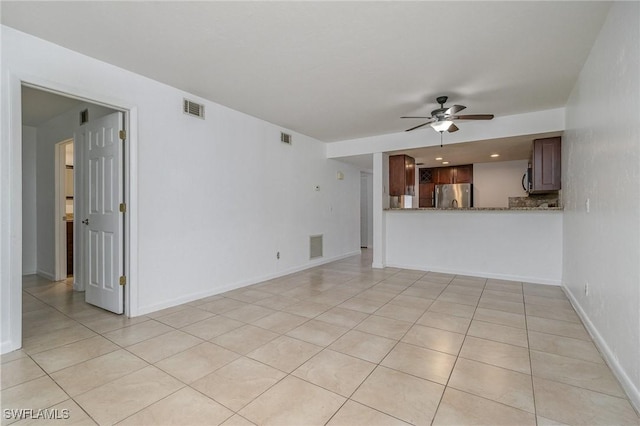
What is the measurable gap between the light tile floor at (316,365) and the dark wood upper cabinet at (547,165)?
1825 mm

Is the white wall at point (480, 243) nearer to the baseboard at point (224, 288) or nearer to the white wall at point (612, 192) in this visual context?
the white wall at point (612, 192)

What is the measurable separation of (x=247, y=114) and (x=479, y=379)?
13.8 ft

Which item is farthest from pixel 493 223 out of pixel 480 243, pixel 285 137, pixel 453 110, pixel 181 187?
pixel 181 187

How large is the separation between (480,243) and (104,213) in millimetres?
5578

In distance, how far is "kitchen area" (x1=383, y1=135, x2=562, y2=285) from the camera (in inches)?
176

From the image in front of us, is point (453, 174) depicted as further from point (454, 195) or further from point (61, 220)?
point (61, 220)

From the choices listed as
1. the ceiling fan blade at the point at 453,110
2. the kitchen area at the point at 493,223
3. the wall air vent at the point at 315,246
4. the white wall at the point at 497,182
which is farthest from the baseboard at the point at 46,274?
the white wall at the point at 497,182

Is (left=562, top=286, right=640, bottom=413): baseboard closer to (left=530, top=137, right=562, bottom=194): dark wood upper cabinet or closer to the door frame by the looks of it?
(left=530, top=137, right=562, bottom=194): dark wood upper cabinet

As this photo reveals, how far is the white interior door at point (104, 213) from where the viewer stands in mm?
3141

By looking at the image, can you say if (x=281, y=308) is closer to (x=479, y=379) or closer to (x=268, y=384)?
(x=268, y=384)

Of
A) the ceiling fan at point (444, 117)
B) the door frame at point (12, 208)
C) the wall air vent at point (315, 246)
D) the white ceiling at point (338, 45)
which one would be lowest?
the wall air vent at point (315, 246)

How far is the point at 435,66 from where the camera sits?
2908 mm

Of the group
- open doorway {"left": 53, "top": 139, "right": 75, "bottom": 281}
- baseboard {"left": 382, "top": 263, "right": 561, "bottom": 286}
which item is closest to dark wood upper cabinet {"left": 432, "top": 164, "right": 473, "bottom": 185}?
baseboard {"left": 382, "top": 263, "right": 561, "bottom": 286}

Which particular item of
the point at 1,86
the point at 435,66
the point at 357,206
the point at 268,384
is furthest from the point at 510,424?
the point at 357,206
